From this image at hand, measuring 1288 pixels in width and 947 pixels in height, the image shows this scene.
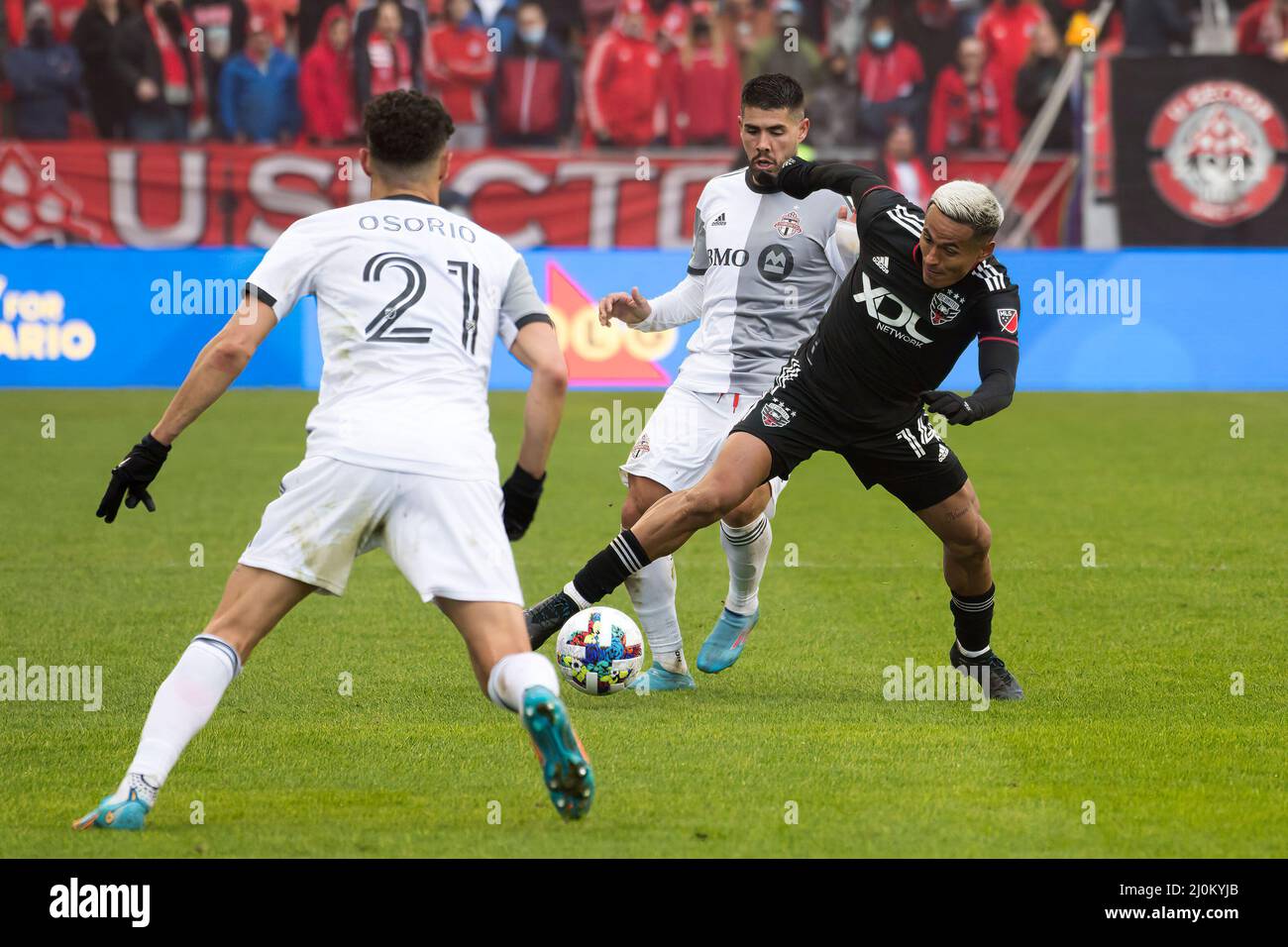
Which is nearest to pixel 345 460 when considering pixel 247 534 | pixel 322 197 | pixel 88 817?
pixel 88 817

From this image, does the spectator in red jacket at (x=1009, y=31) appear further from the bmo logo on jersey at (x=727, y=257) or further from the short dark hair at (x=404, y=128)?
the short dark hair at (x=404, y=128)

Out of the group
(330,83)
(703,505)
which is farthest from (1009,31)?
(703,505)

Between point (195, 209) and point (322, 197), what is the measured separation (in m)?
1.41

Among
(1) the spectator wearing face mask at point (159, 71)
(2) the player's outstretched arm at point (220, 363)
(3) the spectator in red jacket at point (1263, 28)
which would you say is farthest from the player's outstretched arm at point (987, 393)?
(3) the spectator in red jacket at point (1263, 28)

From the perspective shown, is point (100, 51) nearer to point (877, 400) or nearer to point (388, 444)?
point (877, 400)

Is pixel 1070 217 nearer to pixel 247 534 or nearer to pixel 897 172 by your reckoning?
pixel 897 172

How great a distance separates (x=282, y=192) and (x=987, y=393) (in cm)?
1515

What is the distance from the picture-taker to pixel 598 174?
20.5m

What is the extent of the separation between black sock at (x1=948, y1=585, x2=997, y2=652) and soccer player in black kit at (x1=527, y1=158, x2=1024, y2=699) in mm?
80

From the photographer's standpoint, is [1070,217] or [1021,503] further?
[1070,217]

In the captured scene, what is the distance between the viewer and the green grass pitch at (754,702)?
16.9 ft

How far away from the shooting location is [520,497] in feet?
16.4

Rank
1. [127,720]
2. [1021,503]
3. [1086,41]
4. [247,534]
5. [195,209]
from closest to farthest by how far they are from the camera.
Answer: [127,720] < [247,534] < [1021,503] < [1086,41] < [195,209]

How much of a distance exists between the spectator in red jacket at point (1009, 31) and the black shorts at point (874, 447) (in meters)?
15.7
